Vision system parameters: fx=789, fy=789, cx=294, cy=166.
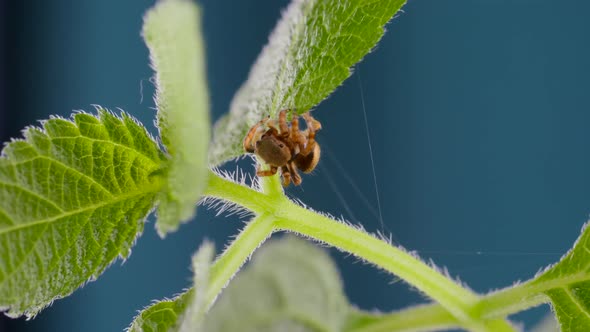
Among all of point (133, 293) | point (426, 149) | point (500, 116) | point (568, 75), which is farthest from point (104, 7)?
point (568, 75)

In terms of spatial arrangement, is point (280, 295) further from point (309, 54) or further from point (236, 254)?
point (309, 54)

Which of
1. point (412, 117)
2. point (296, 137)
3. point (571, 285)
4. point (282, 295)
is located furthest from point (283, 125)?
point (412, 117)

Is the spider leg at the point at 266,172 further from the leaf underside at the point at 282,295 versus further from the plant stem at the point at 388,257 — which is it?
the leaf underside at the point at 282,295

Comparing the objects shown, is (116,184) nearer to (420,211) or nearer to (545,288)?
(545,288)

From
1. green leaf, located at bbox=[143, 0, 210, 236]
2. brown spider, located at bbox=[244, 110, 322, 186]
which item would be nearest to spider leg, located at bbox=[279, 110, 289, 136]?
brown spider, located at bbox=[244, 110, 322, 186]

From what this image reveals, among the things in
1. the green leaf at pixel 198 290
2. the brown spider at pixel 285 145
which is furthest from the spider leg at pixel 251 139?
the green leaf at pixel 198 290

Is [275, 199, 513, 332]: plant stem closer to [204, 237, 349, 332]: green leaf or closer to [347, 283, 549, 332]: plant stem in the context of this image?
[347, 283, 549, 332]: plant stem
